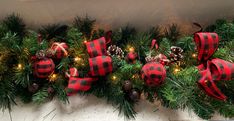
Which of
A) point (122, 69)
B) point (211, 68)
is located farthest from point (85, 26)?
point (211, 68)

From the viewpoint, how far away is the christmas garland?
0.77 m

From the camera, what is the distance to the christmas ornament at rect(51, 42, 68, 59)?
0.83 m

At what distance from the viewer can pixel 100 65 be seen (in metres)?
0.79

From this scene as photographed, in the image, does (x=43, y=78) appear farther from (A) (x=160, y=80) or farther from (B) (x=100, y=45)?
(A) (x=160, y=80)

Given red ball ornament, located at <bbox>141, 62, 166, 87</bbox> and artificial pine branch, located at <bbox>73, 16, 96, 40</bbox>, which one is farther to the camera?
artificial pine branch, located at <bbox>73, 16, 96, 40</bbox>

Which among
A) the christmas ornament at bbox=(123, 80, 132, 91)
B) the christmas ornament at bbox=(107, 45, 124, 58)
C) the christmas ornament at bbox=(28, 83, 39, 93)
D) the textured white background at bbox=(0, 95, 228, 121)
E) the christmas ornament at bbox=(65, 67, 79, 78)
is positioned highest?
the christmas ornament at bbox=(107, 45, 124, 58)

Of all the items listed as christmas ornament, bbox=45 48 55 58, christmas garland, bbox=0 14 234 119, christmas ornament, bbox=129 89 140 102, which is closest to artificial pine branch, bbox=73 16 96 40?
christmas garland, bbox=0 14 234 119

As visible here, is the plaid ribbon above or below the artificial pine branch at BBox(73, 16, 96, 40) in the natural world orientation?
below

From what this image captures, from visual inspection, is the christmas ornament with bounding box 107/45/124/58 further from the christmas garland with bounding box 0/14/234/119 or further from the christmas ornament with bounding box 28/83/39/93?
the christmas ornament with bounding box 28/83/39/93

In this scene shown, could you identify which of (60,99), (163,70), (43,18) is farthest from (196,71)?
(43,18)

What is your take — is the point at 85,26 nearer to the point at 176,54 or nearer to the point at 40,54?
the point at 40,54

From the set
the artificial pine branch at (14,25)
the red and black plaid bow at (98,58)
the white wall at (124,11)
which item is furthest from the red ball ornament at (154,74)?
the artificial pine branch at (14,25)

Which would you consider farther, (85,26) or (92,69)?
(85,26)

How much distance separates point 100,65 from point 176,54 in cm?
23
